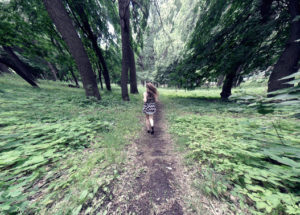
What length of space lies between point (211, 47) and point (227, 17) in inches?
79.9

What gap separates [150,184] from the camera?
5.53 ft

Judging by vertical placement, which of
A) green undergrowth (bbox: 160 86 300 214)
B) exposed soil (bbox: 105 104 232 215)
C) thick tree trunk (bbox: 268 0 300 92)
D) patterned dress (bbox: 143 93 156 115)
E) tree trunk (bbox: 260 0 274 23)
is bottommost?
exposed soil (bbox: 105 104 232 215)

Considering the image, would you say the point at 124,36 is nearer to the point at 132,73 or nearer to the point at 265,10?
the point at 132,73

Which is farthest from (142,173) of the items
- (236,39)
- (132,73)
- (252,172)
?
(132,73)

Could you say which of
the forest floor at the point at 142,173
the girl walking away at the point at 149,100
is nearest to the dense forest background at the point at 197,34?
the girl walking away at the point at 149,100

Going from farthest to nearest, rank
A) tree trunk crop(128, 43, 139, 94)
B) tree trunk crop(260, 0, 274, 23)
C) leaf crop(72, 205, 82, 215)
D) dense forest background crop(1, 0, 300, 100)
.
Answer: tree trunk crop(128, 43, 139, 94) → tree trunk crop(260, 0, 274, 23) → dense forest background crop(1, 0, 300, 100) → leaf crop(72, 205, 82, 215)

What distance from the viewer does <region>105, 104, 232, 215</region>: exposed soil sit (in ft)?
4.44

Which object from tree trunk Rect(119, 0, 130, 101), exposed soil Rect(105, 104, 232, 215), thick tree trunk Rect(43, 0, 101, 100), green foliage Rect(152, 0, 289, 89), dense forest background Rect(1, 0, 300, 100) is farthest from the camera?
tree trunk Rect(119, 0, 130, 101)

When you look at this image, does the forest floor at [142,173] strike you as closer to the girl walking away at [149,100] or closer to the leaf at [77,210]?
the leaf at [77,210]

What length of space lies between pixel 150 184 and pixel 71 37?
270 inches

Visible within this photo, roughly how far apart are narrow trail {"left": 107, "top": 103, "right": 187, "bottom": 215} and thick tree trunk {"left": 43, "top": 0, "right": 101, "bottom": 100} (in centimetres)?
489

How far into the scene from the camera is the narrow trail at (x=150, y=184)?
1.36 m

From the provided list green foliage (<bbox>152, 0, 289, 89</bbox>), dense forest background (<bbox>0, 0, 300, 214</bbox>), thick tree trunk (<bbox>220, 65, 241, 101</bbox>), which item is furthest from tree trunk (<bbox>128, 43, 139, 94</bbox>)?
thick tree trunk (<bbox>220, 65, 241, 101</bbox>)

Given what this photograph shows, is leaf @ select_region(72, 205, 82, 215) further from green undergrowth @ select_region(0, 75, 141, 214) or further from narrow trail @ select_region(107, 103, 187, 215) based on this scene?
narrow trail @ select_region(107, 103, 187, 215)
